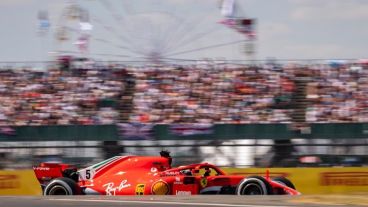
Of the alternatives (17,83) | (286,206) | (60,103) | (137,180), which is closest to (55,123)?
(60,103)

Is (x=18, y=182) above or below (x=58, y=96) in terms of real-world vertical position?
below

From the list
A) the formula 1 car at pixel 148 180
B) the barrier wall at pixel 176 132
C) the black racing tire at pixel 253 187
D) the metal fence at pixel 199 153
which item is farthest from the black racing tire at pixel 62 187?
the barrier wall at pixel 176 132

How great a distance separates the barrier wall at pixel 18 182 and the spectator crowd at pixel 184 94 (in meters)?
3.71

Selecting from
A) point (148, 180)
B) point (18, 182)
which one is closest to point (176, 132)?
point (18, 182)

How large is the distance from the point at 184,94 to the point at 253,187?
9.80 m

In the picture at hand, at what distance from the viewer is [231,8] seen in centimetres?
2862

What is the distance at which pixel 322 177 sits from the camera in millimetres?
17500

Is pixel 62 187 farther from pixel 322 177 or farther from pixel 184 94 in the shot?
pixel 184 94

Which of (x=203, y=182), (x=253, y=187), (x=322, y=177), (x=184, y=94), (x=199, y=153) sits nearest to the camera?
(x=253, y=187)

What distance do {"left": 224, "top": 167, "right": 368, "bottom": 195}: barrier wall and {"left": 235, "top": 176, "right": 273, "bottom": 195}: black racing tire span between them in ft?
15.0

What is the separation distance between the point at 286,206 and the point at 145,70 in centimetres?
1531

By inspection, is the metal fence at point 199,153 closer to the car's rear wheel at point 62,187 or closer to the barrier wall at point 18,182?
the barrier wall at point 18,182

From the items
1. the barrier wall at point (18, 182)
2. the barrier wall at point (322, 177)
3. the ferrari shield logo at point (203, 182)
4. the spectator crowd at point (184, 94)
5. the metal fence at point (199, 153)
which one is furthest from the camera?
the spectator crowd at point (184, 94)

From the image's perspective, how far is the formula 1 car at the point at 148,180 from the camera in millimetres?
13266
